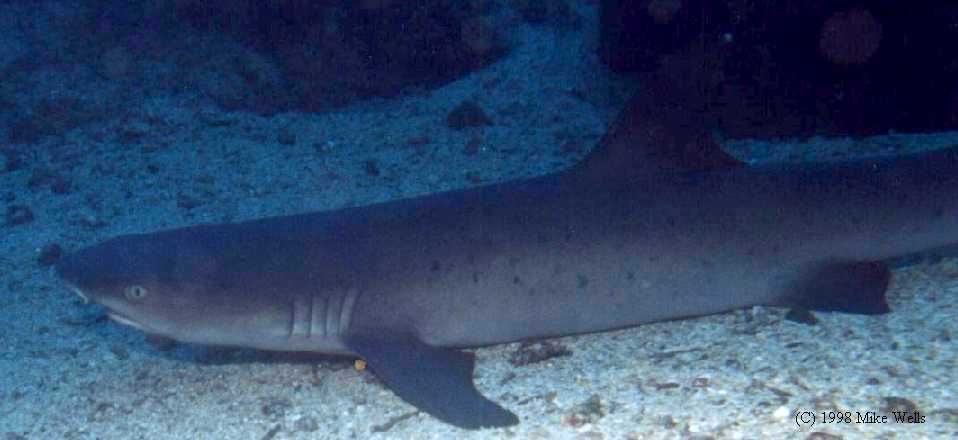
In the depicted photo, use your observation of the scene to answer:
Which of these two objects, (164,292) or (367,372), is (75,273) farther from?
(367,372)

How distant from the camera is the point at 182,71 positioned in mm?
9242

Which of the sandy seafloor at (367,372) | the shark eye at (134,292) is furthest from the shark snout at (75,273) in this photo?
the sandy seafloor at (367,372)

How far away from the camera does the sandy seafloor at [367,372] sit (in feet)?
8.98

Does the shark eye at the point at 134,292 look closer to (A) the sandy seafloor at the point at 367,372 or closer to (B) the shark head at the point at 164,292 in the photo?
(B) the shark head at the point at 164,292

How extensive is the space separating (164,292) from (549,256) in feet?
6.03

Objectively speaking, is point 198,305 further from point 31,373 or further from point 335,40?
point 335,40

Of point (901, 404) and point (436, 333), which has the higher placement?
point (901, 404)

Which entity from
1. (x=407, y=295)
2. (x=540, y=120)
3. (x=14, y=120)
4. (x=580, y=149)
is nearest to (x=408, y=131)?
(x=540, y=120)

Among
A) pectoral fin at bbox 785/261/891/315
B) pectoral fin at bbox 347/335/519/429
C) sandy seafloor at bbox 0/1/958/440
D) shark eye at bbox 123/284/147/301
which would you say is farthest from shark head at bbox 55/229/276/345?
pectoral fin at bbox 785/261/891/315

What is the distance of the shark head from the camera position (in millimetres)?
3369

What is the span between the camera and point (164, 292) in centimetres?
339

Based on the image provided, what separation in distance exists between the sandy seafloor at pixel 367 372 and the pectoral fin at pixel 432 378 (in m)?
0.08

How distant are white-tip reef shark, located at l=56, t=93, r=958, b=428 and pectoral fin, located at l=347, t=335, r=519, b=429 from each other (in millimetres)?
16

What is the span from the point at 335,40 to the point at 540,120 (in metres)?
3.02
